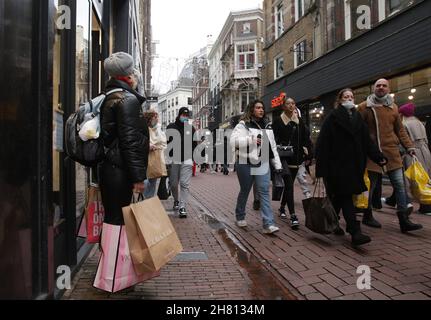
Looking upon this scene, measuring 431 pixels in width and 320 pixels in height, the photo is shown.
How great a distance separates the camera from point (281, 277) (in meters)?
3.46

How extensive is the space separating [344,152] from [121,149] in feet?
8.92

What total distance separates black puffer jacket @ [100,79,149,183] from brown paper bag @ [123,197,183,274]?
25 cm

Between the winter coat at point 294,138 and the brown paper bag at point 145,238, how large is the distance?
11.1 ft

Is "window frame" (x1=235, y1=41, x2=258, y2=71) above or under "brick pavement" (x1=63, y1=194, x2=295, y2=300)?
above

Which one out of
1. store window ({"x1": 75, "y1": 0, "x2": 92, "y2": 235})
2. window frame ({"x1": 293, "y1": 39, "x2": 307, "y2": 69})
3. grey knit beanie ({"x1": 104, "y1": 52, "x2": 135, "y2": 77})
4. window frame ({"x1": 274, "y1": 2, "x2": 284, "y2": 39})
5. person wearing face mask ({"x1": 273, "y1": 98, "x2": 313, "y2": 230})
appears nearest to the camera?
grey knit beanie ({"x1": 104, "y1": 52, "x2": 135, "y2": 77})

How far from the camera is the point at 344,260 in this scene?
3.88m

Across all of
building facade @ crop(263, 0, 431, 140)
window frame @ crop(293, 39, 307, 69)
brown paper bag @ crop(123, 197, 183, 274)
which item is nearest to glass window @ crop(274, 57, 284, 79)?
building facade @ crop(263, 0, 431, 140)

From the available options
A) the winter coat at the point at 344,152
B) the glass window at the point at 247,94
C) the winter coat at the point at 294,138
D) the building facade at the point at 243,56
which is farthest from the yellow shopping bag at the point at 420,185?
the glass window at the point at 247,94

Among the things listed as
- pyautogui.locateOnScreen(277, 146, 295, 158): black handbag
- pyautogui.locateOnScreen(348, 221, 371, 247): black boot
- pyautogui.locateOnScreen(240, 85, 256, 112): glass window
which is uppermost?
pyautogui.locateOnScreen(240, 85, 256, 112): glass window

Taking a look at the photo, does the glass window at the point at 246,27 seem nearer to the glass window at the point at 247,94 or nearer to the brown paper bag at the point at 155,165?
the glass window at the point at 247,94

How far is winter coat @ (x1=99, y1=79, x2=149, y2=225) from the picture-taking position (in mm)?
2760

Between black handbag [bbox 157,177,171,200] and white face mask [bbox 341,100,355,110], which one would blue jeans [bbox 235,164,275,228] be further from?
black handbag [bbox 157,177,171,200]

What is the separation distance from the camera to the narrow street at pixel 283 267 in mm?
3038
